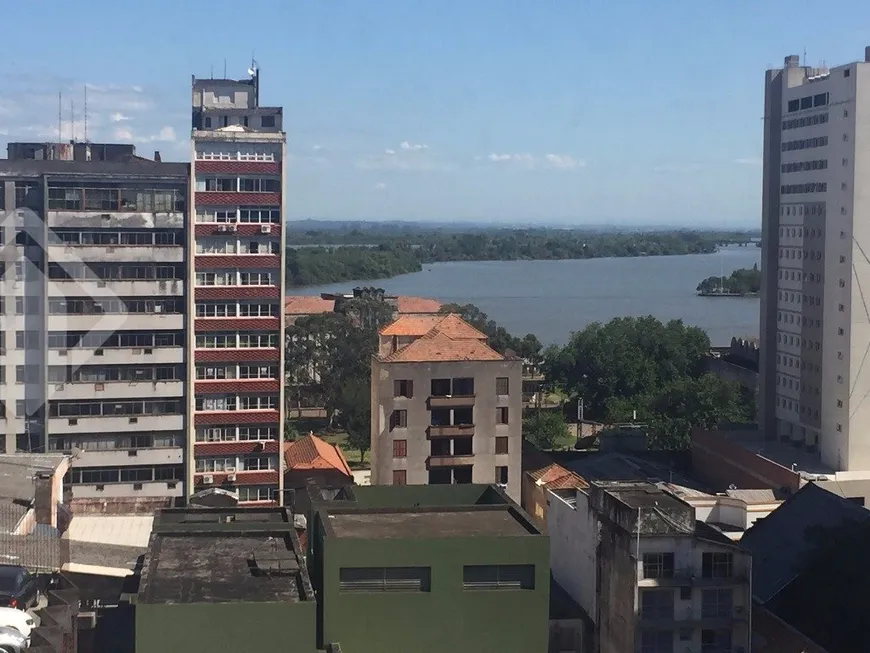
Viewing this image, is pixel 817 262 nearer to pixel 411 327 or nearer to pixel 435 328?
pixel 411 327

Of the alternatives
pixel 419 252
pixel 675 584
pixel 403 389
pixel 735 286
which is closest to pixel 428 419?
pixel 403 389

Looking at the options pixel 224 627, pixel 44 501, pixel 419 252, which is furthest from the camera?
pixel 419 252

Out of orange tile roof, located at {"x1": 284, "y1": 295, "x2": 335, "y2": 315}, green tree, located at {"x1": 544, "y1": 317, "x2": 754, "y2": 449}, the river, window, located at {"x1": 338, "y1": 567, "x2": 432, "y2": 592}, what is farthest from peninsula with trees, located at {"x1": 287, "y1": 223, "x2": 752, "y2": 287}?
window, located at {"x1": 338, "y1": 567, "x2": 432, "y2": 592}

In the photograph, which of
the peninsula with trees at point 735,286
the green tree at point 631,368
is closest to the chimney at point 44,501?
the green tree at point 631,368

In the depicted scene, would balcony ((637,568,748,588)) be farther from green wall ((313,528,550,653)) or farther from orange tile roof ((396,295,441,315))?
orange tile roof ((396,295,441,315))

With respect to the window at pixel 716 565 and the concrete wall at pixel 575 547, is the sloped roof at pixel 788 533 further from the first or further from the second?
the window at pixel 716 565

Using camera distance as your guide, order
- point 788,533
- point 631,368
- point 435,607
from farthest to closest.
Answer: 1. point 631,368
2. point 788,533
3. point 435,607

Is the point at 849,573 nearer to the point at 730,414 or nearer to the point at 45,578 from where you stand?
the point at 45,578
